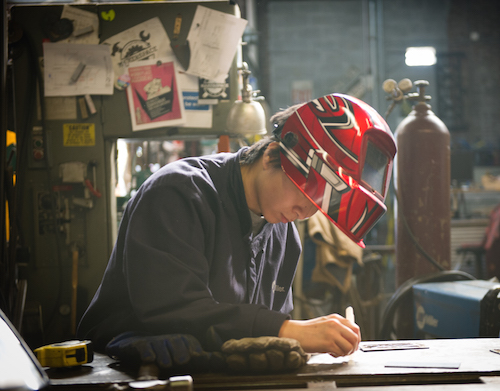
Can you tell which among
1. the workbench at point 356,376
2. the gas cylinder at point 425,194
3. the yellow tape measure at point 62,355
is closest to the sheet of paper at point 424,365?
the workbench at point 356,376

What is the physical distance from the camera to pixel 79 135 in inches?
87.4

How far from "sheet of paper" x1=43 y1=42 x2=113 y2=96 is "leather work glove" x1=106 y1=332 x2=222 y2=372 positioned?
152 centimetres

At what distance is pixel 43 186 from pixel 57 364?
4.64 feet

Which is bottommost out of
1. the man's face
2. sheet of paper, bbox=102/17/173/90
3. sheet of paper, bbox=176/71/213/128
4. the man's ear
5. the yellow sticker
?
the man's face

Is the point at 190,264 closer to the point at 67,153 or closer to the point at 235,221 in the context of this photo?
the point at 235,221

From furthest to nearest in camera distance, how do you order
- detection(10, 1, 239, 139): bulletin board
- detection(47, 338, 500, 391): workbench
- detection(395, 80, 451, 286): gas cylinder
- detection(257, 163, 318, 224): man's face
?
1. detection(10, 1, 239, 139): bulletin board
2. detection(395, 80, 451, 286): gas cylinder
3. detection(257, 163, 318, 224): man's face
4. detection(47, 338, 500, 391): workbench

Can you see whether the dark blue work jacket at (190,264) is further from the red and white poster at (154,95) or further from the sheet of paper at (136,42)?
the sheet of paper at (136,42)

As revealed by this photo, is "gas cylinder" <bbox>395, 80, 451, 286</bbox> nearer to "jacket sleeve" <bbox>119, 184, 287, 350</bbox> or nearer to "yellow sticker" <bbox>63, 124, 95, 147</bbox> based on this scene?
"jacket sleeve" <bbox>119, 184, 287, 350</bbox>

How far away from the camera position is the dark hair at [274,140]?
1153 mm

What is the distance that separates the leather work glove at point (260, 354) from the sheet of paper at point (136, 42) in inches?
63.7

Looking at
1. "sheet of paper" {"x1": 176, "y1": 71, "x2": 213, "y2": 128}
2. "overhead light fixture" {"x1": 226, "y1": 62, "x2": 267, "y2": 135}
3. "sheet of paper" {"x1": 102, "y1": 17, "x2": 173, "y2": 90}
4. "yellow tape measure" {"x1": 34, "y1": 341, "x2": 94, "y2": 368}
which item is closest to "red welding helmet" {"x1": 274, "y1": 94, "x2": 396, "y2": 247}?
"yellow tape measure" {"x1": 34, "y1": 341, "x2": 94, "y2": 368}

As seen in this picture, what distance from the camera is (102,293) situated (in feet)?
3.82

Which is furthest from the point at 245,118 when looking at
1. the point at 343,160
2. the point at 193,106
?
the point at 343,160

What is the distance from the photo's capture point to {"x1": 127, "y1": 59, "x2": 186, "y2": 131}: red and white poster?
2.20 metres
